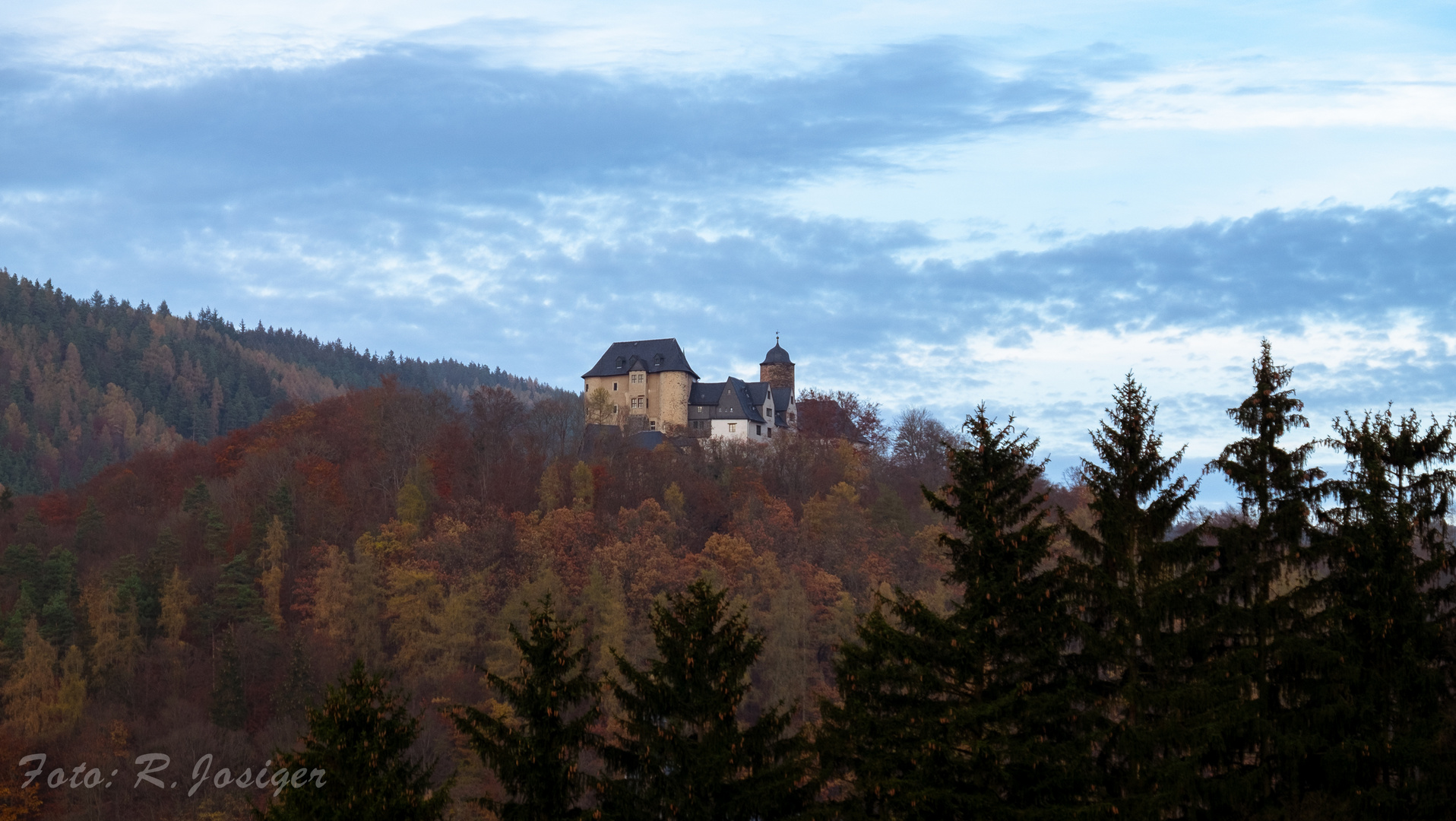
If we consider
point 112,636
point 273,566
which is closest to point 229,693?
point 112,636

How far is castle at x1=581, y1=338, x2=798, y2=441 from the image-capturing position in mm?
103938

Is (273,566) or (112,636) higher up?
(273,566)

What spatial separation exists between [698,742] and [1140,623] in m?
6.60

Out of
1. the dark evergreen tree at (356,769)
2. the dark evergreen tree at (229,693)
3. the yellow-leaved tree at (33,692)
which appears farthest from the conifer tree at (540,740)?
Answer: the yellow-leaved tree at (33,692)

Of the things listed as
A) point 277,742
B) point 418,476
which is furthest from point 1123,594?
point 418,476

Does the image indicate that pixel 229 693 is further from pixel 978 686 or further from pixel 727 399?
pixel 978 686

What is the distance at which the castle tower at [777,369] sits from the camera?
373 feet

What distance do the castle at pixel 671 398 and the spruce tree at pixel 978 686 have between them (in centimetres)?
8110

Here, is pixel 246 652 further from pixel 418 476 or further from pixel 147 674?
pixel 418 476

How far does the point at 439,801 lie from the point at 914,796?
661 centimetres

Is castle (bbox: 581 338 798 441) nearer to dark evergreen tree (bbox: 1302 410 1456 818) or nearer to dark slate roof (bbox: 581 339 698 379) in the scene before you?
dark slate roof (bbox: 581 339 698 379)

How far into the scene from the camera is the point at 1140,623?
1970 centimetres

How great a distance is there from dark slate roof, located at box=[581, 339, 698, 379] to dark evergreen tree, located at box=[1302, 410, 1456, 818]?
8480cm

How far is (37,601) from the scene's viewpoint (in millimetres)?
81125
